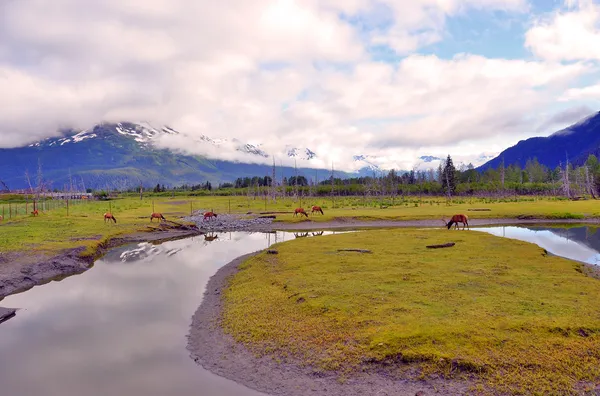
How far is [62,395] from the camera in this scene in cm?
1200

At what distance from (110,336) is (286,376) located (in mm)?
8724

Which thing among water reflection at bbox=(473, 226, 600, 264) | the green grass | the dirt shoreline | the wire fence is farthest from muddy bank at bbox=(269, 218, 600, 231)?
the wire fence

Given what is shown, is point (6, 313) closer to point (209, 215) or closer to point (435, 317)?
point (435, 317)

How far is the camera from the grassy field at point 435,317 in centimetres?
1130

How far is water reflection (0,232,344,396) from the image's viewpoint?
12555 millimetres

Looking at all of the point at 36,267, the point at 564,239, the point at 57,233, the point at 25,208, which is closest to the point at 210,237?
the point at 57,233

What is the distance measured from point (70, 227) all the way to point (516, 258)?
155 feet

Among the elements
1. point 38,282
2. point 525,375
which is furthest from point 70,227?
point 525,375

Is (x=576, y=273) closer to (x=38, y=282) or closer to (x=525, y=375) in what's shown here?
(x=525, y=375)

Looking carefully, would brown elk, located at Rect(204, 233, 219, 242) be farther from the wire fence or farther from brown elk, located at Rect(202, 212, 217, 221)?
the wire fence

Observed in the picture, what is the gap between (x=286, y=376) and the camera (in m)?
12.2

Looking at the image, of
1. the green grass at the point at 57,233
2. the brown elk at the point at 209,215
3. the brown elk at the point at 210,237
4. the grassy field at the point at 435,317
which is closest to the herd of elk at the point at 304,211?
the brown elk at the point at 209,215

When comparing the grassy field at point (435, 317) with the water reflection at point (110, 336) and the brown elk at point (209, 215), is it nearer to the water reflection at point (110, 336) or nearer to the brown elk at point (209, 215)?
the water reflection at point (110, 336)

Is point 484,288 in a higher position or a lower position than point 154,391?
higher
